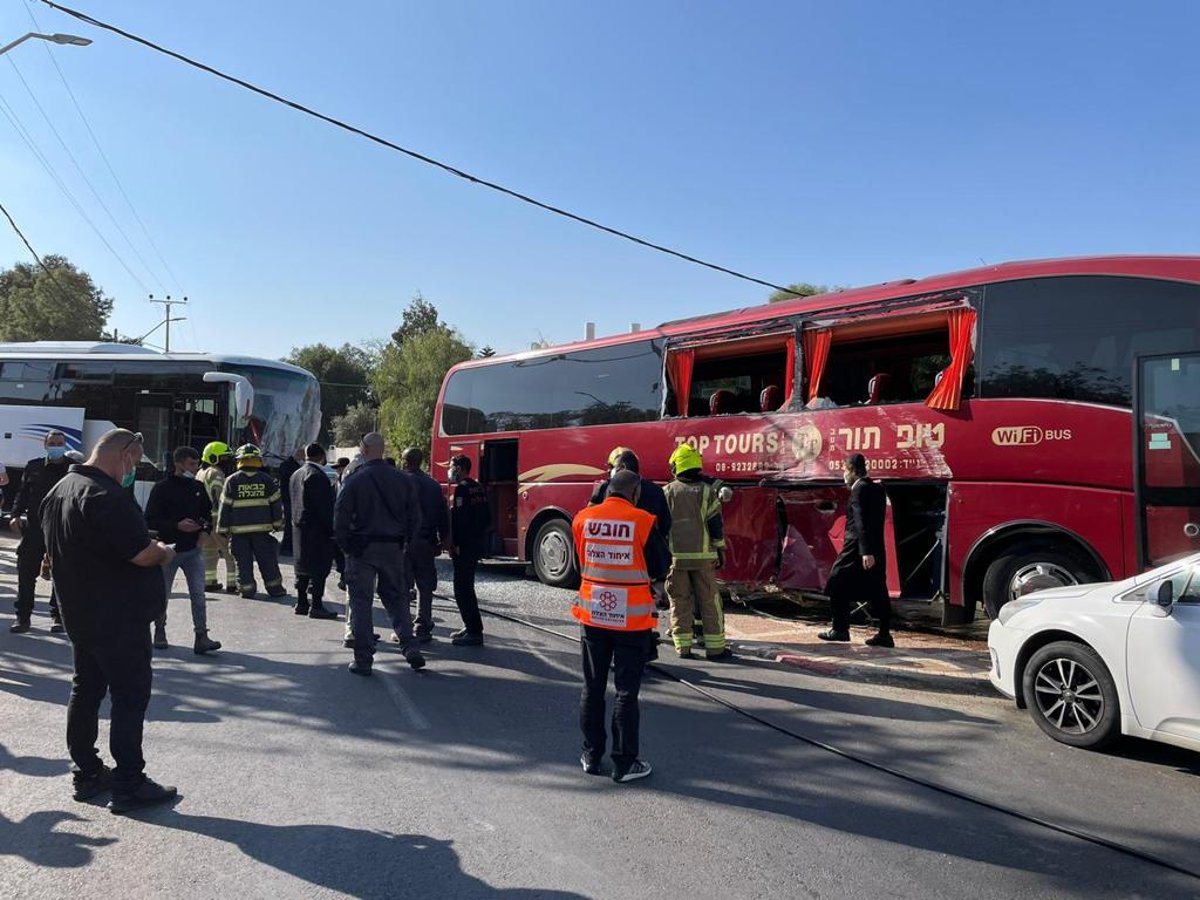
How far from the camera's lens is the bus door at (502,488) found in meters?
14.0

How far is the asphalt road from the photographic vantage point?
11.2 ft

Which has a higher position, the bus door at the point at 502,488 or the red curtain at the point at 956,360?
the red curtain at the point at 956,360

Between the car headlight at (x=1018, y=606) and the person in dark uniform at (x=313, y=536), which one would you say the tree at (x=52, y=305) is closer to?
the person in dark uniform at (x=313, y=536)

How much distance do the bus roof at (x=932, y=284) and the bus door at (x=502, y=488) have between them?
2541 millimetres

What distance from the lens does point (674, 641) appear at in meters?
7.69

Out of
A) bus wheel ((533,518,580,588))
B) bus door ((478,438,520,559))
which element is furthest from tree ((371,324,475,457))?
bus wheel ((533,518,580,588))

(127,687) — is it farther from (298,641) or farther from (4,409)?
(4,409)

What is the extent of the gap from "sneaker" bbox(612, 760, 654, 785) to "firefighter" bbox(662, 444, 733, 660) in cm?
285

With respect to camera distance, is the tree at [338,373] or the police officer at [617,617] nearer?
the police officer at [617,617]

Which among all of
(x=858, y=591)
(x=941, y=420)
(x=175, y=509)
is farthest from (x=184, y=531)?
(x=941, y=420)

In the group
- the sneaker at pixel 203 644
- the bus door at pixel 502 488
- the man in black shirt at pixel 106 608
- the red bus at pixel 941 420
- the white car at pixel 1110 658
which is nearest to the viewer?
the man in black shirt at pixel 106 608

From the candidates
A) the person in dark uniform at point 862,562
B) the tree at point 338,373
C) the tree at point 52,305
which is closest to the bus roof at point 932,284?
the person in dark uniform at point 862,562

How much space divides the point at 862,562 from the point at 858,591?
433 millimetres

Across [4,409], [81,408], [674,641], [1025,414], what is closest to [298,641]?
[674,641]
